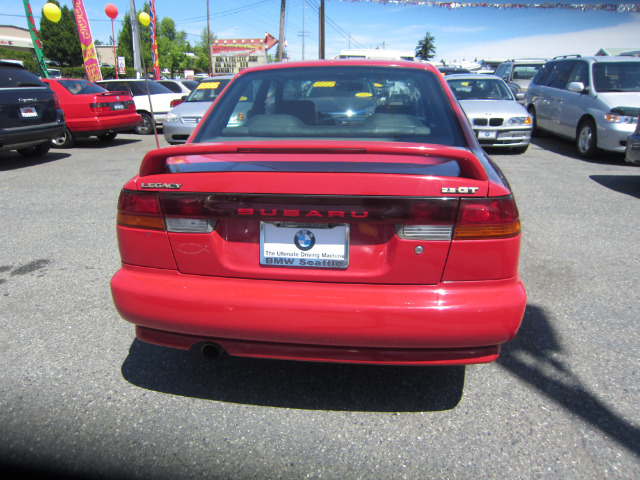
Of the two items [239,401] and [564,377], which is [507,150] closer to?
[564,377]

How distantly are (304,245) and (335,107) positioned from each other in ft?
4.28

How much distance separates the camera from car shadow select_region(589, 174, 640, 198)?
6590mm

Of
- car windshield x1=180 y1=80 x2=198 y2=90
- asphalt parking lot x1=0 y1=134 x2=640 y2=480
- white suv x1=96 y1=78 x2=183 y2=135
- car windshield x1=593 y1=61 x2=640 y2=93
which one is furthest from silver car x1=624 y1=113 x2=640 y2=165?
car windshield x1=180 y1=80 x2=198 y2=90

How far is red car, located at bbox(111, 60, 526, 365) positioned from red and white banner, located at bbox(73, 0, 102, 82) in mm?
17990

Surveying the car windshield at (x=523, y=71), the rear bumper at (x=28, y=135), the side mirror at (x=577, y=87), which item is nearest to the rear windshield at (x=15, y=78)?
the rear bumper at (x=28, y=135)

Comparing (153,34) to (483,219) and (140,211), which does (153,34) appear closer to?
(140,211)

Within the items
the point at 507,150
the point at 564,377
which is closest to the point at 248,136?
the point at 564,377

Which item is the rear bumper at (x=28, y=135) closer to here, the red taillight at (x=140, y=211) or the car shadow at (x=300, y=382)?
the car shadow at (x=300, y=382)

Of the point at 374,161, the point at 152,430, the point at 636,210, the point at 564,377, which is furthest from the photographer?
the point at 636,210

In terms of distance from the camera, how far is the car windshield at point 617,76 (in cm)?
870

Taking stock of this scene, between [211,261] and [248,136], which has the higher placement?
[248,136]

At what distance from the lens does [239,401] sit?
2334mm

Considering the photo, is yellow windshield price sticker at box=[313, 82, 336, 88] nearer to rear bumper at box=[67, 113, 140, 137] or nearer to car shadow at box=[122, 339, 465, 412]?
car shadow at box=[122, 339, 465, 412]

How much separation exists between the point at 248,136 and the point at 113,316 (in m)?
1.50
